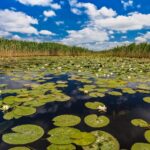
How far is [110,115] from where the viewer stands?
335cm

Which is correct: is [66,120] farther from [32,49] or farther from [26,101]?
[32,49]

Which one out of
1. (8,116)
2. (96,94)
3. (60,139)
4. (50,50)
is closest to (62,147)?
(60,139)

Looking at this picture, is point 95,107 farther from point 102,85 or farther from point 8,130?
point 102,85

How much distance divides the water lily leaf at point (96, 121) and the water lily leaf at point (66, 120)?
140 mm

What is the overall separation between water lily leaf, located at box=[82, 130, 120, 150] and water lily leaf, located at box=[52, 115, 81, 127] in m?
0.44

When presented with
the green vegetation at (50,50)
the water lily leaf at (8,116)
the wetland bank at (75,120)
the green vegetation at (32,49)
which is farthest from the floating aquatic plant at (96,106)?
the green vegetation at (32,49)

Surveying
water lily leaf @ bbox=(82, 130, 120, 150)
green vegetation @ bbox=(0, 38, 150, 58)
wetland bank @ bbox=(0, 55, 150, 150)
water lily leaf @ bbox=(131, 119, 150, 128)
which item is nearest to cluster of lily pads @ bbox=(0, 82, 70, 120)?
wetland bank @ bbox=(0, 55, 150, 150)

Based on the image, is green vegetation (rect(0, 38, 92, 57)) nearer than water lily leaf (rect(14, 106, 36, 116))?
No

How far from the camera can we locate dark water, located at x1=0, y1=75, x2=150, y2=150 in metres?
2.54

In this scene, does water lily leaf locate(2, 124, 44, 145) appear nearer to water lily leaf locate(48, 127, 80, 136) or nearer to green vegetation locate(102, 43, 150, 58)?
water lily leaf locate(48, 127, 80, 136)

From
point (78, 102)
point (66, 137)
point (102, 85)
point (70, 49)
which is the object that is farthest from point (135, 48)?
point (66, 137)

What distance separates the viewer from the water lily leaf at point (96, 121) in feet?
9.46

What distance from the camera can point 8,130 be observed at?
2676 millimetres

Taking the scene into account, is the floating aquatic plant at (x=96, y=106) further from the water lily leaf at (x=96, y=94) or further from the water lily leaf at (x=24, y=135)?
the water lily leaf at (x=24, y=135)
